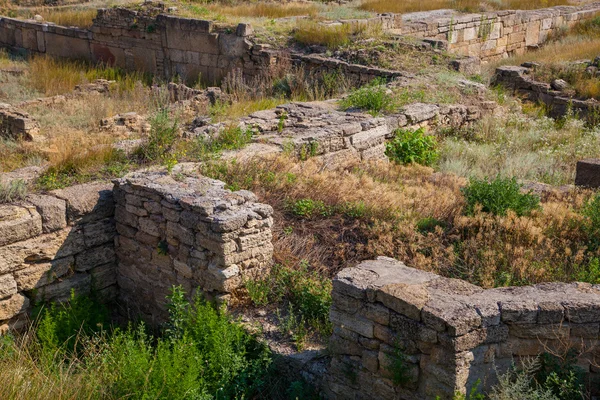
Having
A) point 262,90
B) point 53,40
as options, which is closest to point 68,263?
point 262,90

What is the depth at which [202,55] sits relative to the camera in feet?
49.0

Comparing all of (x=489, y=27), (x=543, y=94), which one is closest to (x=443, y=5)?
(x=489, y=27)

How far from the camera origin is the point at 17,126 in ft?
33.9

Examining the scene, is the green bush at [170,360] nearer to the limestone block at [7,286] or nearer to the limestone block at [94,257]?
the limestone block at [7,286]

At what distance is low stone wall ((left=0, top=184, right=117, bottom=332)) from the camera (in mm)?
5801

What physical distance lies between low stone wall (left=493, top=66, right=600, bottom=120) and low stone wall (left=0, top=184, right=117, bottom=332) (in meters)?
8.41

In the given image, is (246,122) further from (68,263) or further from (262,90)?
(262,90)

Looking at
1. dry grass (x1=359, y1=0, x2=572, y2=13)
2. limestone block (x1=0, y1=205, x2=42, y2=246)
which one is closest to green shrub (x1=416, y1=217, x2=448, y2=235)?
limestone block (x1=0, y1=205, x2=42, y2=246)

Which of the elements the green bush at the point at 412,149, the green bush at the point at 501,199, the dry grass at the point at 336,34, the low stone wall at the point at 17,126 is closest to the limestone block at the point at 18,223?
the green bush at the point at 501,199

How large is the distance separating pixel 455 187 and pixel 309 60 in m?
6.06

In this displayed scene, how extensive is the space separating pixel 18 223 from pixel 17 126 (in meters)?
5.12

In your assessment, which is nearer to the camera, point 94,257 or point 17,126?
point 94,257

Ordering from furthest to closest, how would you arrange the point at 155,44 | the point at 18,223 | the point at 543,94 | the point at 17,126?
the point at 155,44 → the point at 543,94 → the point at 17,126 → the point at 18,223

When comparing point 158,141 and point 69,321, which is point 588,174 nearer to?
point 158,141
